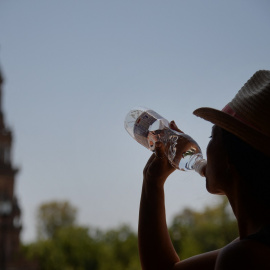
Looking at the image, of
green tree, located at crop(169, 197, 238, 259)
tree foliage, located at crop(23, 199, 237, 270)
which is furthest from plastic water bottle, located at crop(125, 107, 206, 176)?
tree foliage, located at crop(23, 199, 237, 270)

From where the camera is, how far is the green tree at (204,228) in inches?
52.4

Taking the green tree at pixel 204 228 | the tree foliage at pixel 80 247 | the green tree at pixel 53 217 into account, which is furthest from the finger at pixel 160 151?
the green tree at pixel 53 217

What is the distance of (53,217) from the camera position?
13953mm

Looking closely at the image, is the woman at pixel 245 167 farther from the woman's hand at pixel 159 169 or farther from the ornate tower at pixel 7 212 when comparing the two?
the ornate tower at pixel 7 212

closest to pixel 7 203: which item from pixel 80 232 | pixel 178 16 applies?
pixel 80 232

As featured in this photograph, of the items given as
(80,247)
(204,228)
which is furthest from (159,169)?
(80,247)

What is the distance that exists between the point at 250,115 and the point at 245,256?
0.13 meters

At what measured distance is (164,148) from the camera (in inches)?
23.0

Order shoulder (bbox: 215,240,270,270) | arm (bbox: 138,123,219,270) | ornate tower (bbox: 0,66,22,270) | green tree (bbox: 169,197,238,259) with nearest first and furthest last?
shoulder (bbox: 215,240,270,270) < arm (bbox: 138,123,219,270) < green tree (bbox: 169,197,238,259) < ornate tower (bbox: 0,66,22,270)

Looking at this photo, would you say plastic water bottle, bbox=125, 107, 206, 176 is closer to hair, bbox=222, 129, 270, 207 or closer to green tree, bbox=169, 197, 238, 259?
hair, bbox=222, 129, 270, 207

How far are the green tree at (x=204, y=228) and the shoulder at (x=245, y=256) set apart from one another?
33.8 inches

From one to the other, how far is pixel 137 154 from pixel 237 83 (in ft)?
0.95

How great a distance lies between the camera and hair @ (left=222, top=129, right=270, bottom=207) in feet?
1.30

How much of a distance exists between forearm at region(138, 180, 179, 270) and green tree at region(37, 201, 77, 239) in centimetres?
1293
